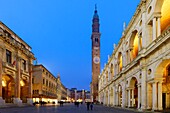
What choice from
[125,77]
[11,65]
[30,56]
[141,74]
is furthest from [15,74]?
[141,74]

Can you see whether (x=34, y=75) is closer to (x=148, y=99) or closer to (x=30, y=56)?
(x=30, y=56)

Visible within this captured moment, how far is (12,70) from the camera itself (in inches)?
1901

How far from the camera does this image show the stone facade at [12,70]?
4398 centimetres

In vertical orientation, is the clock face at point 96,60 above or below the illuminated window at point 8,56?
above

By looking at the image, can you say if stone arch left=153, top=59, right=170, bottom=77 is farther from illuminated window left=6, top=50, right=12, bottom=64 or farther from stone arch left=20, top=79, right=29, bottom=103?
stone arch left=20, top=79, right=29, bottom=103

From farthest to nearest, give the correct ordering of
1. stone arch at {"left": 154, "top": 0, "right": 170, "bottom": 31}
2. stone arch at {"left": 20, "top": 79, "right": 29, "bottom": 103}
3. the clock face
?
1. the clock face
2. stone arch at {"left": 20, "top": 79, "right": 29, "bottom": 103}
3. stone arch at {"left": 154, "top": 0, "right": 170, "bottom": 31}

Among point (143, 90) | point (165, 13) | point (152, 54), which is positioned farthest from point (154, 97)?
point (165, 13)

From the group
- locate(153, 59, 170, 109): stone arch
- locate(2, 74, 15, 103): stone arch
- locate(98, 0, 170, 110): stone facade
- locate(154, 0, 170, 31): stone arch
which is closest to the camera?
locate(98, 0, 170, 110): stone facade

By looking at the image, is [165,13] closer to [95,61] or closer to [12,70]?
[12,70]

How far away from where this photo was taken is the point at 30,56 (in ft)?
203

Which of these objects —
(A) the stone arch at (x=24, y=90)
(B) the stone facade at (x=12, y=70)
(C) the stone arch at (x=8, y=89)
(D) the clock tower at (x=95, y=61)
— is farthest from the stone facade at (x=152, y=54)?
(D) the clock tower at (x=95, y=61)

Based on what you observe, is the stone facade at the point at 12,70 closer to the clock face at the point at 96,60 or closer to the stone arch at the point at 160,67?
the stone arch at the point at 160,67

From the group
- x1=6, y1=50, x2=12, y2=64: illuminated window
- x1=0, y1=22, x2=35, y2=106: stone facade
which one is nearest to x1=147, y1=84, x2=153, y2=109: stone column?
x1=0, y1=22, x2=35, y2=106: stone facade

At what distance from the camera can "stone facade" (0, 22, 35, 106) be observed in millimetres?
43981
